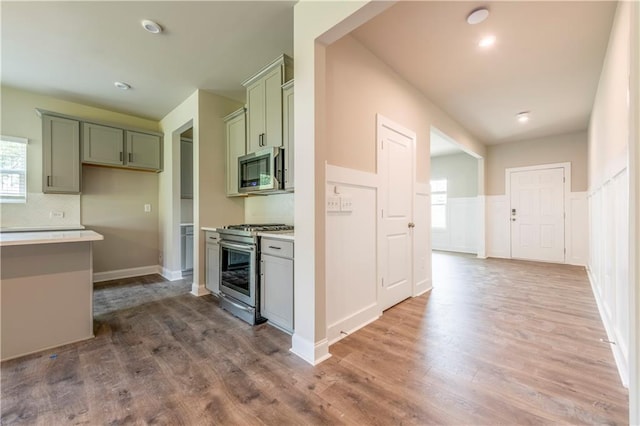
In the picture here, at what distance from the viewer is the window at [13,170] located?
3430mm

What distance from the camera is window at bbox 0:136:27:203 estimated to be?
3.43 m

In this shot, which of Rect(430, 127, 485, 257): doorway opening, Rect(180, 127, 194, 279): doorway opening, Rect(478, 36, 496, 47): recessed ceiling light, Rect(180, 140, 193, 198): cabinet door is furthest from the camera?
Rect(430, 127, 485, 257): doorway opening

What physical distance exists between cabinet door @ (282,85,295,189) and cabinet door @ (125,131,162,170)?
294cm

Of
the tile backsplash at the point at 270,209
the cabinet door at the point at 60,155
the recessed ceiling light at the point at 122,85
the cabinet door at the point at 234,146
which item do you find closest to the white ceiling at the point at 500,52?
the cabinet door at the point at 234,146

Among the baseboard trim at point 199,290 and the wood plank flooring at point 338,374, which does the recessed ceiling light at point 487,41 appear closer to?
the wood plank flooring at point 338,374

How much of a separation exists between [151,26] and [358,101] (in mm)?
1978

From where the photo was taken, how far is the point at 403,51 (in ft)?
8.79

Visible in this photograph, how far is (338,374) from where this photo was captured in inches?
70.4

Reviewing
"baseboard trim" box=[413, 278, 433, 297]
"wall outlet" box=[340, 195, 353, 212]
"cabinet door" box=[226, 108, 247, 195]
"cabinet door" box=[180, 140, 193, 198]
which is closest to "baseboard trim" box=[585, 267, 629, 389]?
"baseboard trim" box=[413, 278, 433, 297]

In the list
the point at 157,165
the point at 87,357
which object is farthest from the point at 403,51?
the point at 157,165

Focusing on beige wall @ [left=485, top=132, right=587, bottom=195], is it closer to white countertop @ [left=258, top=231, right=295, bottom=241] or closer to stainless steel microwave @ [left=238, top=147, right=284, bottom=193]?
stainless steel microwave @ [left=238, top=147, right=284, bottom=193]

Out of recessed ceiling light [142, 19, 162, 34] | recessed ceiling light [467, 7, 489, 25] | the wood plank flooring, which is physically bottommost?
the wood plank flooring

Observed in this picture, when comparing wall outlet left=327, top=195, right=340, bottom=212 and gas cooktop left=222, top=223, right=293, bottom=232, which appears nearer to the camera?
wall outlet left=327, top=195, right=340, bottom=212

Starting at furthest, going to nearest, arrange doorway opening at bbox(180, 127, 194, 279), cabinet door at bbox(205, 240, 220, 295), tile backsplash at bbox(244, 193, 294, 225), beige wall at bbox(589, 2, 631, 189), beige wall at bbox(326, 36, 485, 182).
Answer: doorway opening at bbox(180, 127, 194, 279)
tile backsplash at bbox(244, 193, 294, 225)
cabinet door at bbox(205, 240, 220, 295)
beige wall at bbox(326, 36, 485, 182)
beige wall at bbox(589, 2, 631, 189)
